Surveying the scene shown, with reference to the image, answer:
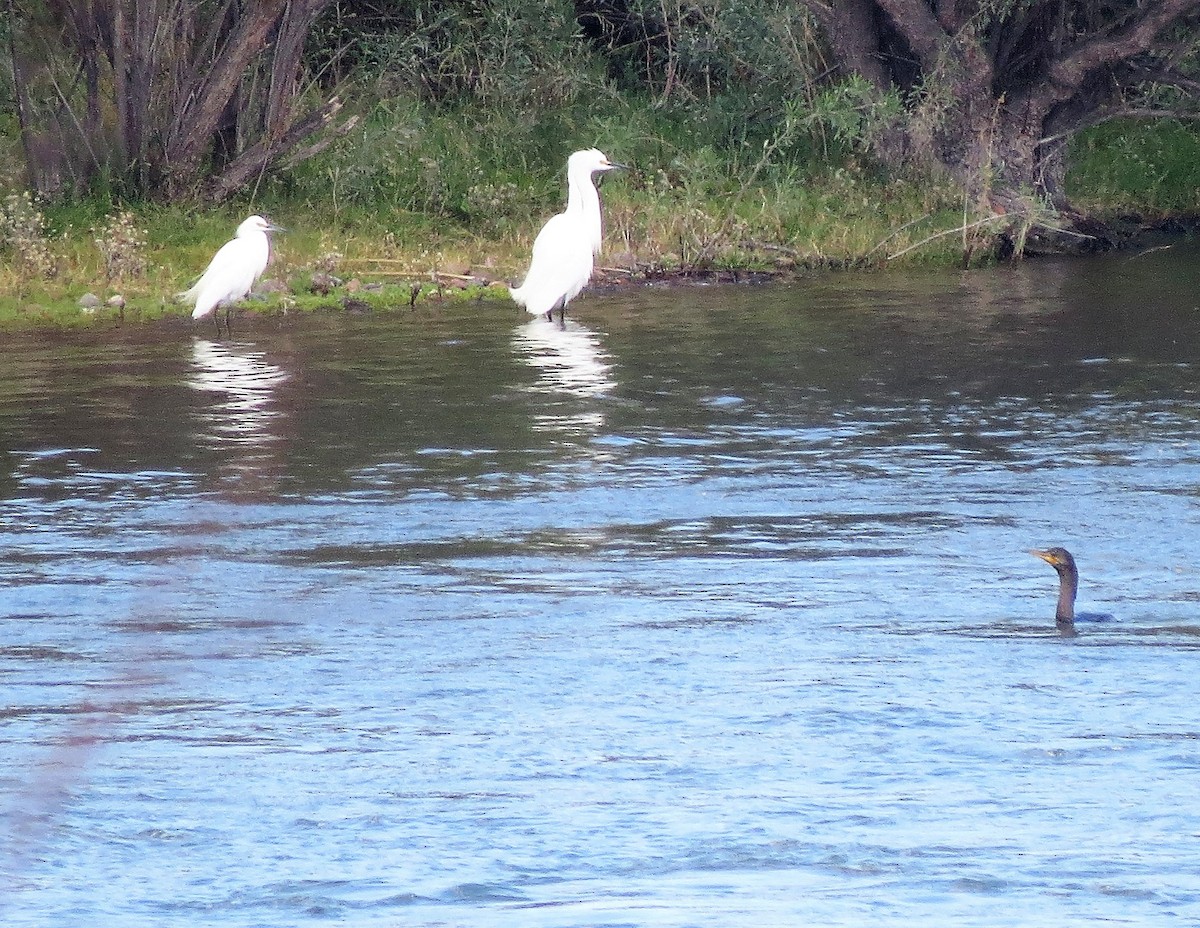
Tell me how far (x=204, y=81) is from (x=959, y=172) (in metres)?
7.81

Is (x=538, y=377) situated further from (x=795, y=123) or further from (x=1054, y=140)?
(x=1054, y=140)

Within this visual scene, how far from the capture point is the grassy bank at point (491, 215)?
18.5 metres

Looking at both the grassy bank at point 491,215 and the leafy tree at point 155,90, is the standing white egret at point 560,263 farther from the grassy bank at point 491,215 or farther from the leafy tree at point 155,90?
the leafy tree at point 155,90

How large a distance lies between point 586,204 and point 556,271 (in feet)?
4.19

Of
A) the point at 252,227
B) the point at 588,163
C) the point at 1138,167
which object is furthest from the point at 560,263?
the point at 1138,167

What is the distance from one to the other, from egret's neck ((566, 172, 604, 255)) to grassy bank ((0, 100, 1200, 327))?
4.73 ft

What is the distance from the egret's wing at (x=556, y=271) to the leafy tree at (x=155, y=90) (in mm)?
3986

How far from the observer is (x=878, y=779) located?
5793 mm

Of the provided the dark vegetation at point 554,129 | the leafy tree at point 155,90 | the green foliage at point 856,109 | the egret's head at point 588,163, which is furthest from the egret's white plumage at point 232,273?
the green foliage at point 856,109

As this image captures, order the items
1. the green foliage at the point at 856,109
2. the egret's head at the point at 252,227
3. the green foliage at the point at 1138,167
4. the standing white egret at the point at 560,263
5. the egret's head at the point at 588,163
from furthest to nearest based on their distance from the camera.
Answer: the green foliage at the point at 1138,167 < the green foliage at the point at 856,109 < the egret's head at the point at 588,163 < the egret's head at the point at 252,227 < the standing white egret at the point at 560,263

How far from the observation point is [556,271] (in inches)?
673

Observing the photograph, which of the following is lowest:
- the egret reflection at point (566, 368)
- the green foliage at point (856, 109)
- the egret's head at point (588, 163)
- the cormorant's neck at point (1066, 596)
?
the egret reflection at point (566, 368)

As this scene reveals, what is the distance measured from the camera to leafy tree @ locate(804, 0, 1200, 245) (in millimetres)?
21609

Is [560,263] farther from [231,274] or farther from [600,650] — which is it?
[600,650]
